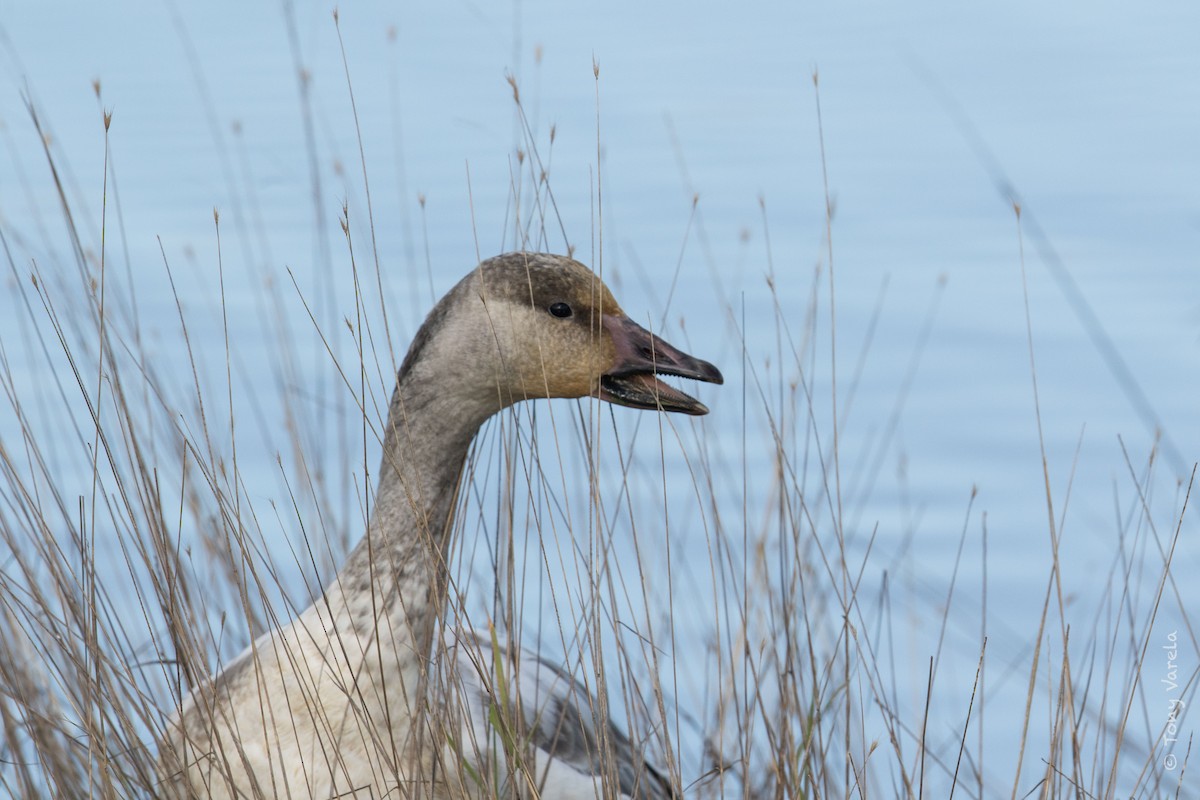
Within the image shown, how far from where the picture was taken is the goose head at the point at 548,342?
12.2ft

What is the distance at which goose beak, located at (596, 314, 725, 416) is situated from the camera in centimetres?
375

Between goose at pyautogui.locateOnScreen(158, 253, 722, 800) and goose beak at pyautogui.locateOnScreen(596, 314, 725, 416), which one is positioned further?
goose beak at pyautogui.locateOnScreen(596, 314, 725, 416)

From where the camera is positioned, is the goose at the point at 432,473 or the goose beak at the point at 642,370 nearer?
the goose at the point at 432,473

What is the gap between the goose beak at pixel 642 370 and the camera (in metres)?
3.75

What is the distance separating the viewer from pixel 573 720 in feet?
14.6

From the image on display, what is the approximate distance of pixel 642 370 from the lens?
12.4 feet

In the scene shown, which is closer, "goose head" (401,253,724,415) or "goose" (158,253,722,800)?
"goose" (158,253,722,800)

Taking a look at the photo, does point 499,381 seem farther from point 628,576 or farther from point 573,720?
point 628,576

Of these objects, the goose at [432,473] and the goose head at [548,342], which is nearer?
the goose at [432,473]

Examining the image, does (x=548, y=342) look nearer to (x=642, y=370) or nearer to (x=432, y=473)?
(x=642, y=370)

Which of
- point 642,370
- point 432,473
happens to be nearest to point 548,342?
point 642,370

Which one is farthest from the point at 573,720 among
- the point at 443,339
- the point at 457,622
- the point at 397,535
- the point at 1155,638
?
the point at 1155,638

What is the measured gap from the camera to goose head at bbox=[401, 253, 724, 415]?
3717mm

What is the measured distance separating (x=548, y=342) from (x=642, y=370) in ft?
0.69
